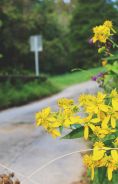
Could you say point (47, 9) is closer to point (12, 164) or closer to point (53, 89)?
point (53, 89)

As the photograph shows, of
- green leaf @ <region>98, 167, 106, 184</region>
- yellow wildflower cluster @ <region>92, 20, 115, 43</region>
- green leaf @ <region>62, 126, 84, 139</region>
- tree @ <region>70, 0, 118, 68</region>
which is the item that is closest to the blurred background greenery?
tree @ <region>70, 0, 118, 68</region>

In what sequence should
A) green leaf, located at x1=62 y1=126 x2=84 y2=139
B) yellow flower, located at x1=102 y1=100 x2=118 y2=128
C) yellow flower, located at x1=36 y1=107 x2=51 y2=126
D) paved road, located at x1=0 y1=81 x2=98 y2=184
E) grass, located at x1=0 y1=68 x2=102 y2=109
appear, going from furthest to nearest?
grass, located at x1=0 y1=68 x2=102 y2=109, paved road, located at x1=0 y1=81 x2=98 y2=184, green leaf, located at x1=62 y1=126 x2=84 y2=139, yellow flower, located at x1=36 y1=107 x2=51 y2=126, yellow flower, located at x1=102 y1=100 x2=118 y2=128

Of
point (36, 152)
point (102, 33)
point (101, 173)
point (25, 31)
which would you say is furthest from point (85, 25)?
point (101, 173)

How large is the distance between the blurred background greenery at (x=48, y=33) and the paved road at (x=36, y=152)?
58.7ft

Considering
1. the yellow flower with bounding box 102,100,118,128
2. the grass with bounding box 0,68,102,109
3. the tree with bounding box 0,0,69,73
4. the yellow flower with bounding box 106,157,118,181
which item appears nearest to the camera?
the yellow flower with bounding box 106,157,118,181

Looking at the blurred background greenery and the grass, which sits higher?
the blurred background greenery

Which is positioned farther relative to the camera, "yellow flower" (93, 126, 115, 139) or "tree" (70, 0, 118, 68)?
"tree" (70, 0, 118, 68)

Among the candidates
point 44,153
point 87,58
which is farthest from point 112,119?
point 87,58

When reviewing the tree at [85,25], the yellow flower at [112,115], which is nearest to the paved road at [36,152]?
the yellow flower at [112,115]

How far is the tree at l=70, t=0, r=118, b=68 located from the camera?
41062 millimetres

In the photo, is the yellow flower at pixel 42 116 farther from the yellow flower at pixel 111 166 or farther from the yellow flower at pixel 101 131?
the yellow flower at pixel 111 166

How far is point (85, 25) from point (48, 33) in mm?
4153

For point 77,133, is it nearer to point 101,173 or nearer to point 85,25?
point 101,173

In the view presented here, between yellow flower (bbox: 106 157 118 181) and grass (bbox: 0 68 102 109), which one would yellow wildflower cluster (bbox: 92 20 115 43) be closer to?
yellow flower (bbox: 106 157 118 181)
